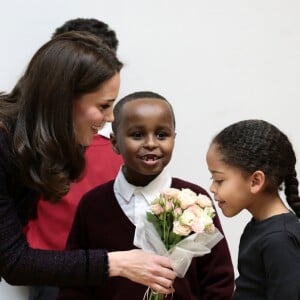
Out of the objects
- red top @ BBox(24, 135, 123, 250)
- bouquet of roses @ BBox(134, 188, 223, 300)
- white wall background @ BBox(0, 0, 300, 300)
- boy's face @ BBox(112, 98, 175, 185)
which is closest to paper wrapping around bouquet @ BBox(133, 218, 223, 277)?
bouquet of roses @ BBox(134, 188, 223, 300)

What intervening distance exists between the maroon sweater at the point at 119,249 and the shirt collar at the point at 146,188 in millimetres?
31

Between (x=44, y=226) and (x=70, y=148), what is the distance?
0.70m

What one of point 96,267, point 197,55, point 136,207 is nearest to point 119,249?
point 136,207

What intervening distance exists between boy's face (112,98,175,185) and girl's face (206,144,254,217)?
7.6 inches

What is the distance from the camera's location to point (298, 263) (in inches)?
53.1

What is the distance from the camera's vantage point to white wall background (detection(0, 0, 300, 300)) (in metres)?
2.30

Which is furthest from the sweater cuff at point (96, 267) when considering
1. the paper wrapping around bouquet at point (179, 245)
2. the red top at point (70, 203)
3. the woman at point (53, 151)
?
the red top at point (70, 203)

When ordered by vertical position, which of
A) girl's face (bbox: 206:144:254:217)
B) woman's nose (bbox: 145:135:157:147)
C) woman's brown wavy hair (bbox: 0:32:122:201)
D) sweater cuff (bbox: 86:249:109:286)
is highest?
woman's brown wavy hair (bbox: 0:32:122:201)

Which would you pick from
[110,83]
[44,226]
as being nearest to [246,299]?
[110,83]

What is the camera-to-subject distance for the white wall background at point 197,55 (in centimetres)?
230

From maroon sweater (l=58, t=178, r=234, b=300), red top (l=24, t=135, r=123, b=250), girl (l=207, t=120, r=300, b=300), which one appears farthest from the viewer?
red top (l=24, t=135, r=123, b=250)

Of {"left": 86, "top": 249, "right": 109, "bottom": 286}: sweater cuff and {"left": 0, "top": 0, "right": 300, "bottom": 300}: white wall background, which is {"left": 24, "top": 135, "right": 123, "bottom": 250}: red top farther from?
{"left": 86, "top": 249, "right": 109, "bottom": 286}: sweater cuff

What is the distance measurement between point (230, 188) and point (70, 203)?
2.17ft

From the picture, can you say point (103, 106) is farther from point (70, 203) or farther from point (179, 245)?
point (70, 203)
